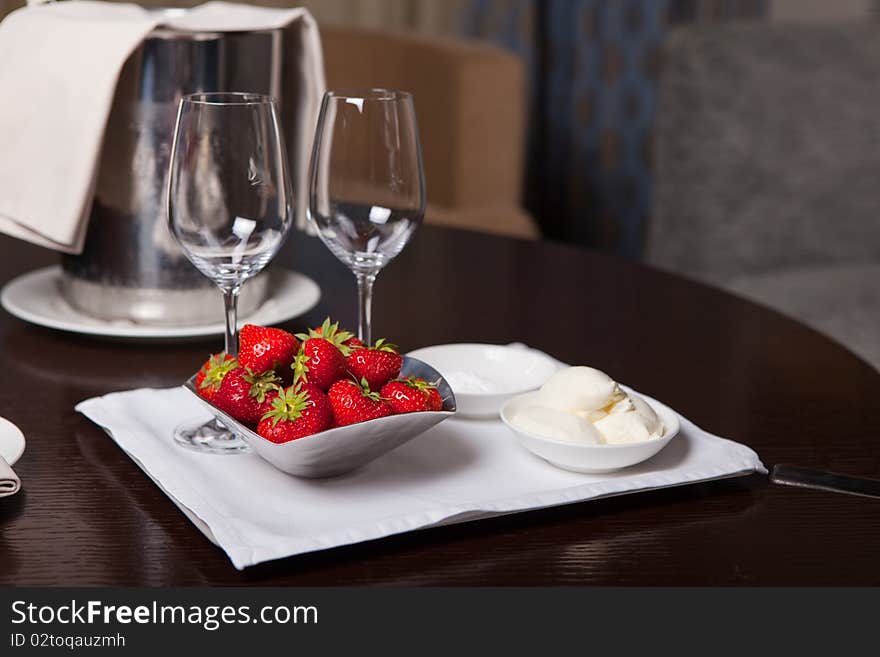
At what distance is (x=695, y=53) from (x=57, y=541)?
167 cm

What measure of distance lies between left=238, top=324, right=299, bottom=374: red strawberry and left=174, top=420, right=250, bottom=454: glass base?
0.25ft

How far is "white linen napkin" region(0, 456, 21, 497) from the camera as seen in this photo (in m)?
0.68

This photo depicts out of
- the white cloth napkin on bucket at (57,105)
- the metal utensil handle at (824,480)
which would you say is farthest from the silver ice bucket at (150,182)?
the metal utensil handle at (824,480)

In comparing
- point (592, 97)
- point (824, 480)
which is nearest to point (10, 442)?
point (824, 480)

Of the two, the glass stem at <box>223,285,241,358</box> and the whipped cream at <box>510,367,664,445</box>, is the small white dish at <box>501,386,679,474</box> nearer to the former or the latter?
the whipped cream at <box>510,367,664,445</box>

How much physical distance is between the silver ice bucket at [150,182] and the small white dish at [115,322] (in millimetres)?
18

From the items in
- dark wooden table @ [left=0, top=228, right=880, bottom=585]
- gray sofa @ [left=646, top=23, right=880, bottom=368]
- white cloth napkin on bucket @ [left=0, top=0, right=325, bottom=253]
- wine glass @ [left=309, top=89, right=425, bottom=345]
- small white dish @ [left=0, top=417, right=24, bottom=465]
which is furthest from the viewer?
gray sofa @ [left=646, top=23, right=880, bottom=368]

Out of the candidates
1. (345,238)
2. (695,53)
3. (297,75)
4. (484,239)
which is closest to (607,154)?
(695,53)

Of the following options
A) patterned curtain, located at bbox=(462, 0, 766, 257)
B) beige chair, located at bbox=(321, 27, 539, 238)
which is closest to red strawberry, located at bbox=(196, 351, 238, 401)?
beige chair, located at bbox=(321, 27, 539, 238)

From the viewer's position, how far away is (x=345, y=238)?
856 millimetres

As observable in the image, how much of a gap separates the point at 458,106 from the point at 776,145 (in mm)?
679

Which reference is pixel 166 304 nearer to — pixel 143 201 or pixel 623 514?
pixel 143 201

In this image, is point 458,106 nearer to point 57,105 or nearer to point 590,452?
point 57,105

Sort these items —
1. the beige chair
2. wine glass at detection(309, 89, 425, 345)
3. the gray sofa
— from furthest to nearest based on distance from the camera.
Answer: the beige chair, the gray sofa, wine glass at detection(309, 89, 425, 345)
